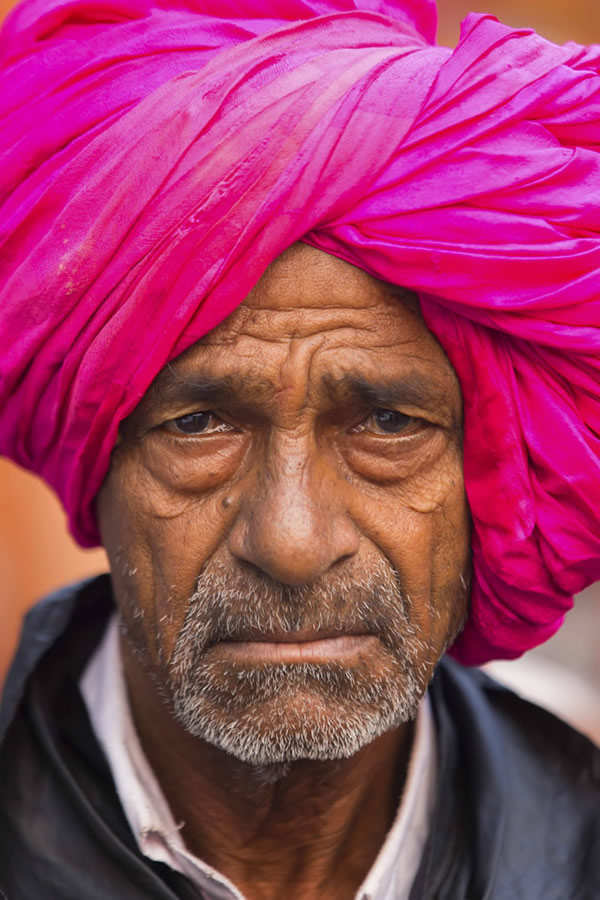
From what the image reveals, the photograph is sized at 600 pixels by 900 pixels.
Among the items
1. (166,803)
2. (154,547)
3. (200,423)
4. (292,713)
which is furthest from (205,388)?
(166,803)

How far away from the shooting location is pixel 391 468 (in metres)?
2.18

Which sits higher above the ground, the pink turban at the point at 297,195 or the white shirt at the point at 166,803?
the pink turban at the point at 297,195

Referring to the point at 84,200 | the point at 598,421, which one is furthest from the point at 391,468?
the point at 84,200

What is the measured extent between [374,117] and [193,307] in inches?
17.4

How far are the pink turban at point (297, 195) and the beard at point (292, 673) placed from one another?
1.05ft

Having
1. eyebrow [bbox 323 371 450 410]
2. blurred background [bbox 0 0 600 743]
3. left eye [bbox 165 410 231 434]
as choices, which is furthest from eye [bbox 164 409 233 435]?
blurred background [bbox 0 0 600 743]

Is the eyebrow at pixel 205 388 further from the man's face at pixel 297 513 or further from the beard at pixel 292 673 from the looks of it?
the beard at pixel 292 673

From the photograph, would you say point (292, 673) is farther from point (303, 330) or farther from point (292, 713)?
point (303, 330)

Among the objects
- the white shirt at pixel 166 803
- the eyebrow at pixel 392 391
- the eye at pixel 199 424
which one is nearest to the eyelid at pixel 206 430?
the eye at pixel 199 424

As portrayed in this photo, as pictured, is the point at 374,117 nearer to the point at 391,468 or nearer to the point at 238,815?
the point at 391,468

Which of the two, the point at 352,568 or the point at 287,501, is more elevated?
the point at 287,501

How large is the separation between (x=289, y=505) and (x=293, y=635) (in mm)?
246

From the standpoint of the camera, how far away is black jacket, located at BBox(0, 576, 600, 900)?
2.25 metres

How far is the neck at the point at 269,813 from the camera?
2.36m
